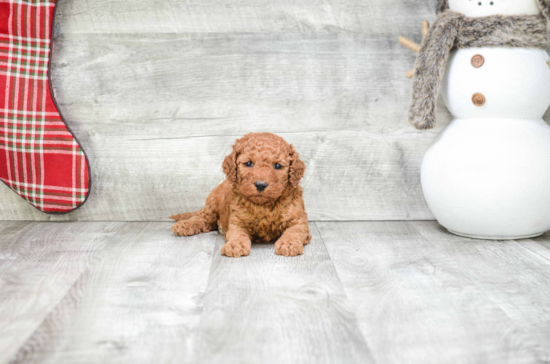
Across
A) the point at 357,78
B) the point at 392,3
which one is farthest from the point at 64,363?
the point at 392,3

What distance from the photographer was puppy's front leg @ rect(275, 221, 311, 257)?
4.73 feet

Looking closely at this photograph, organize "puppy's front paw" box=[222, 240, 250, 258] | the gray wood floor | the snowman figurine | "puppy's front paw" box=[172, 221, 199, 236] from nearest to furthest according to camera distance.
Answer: the gray wood floor
"puppy's front paw" box=[222, 240, 250, 258]
the snowman figurine
"puppy's front paw" box=[172, 221, 199, 236]

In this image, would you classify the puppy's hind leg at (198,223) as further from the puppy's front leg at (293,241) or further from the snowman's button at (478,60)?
the snowman's button at (478,60)

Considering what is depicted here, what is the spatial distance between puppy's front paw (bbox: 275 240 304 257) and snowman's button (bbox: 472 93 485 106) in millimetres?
692

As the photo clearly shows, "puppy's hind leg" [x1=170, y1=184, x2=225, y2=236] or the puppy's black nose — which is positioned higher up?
the puppy's black nose

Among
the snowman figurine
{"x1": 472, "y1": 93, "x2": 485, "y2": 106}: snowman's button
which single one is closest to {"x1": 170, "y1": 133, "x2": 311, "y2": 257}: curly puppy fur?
the snowman figurine

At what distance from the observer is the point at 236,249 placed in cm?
143

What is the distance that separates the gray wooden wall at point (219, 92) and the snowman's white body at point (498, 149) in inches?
12.6

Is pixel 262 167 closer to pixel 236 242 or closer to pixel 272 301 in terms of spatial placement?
pixel 236 242

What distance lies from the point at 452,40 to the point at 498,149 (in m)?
0.36

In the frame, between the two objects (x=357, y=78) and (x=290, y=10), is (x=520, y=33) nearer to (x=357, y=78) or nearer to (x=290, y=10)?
(x=357, y=78)

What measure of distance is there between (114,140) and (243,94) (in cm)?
50

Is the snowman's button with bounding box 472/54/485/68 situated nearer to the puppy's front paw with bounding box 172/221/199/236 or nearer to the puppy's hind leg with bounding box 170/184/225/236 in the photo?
the puppy's hind leg with bounding box 170/184/225/236

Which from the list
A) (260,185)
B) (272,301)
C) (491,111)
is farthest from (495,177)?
(272,301)
